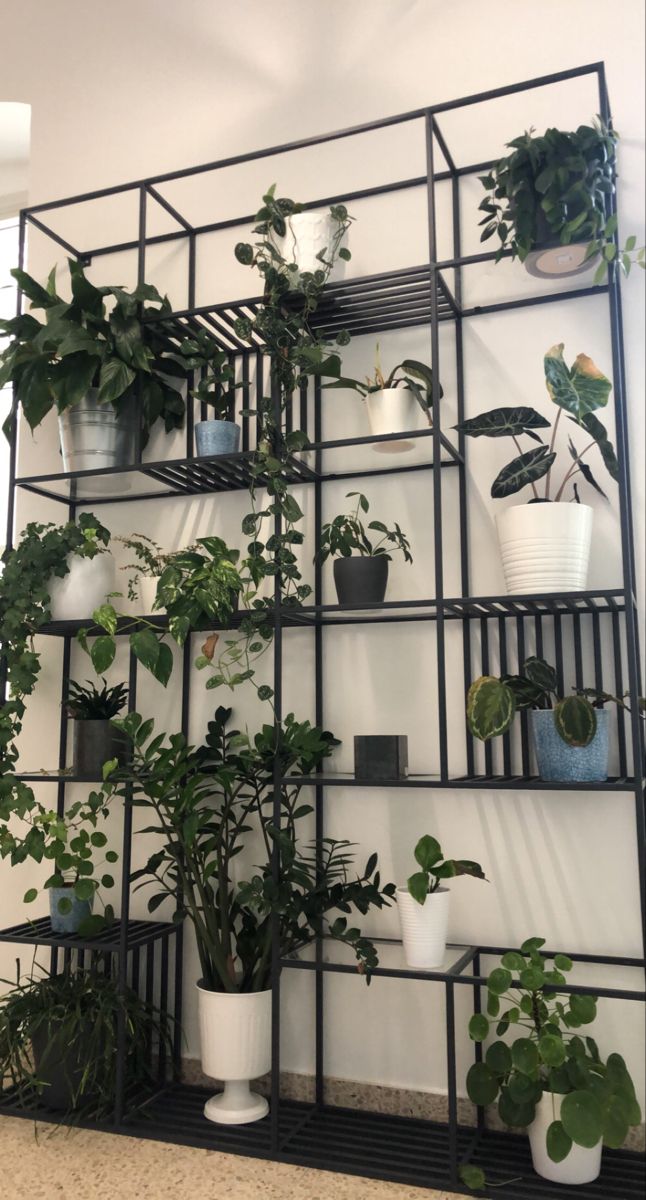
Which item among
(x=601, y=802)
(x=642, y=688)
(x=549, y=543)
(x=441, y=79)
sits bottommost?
(x=601, y=802)

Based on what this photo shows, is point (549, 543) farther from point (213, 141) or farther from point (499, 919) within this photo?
point (213, 141)

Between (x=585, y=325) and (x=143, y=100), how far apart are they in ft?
5.67

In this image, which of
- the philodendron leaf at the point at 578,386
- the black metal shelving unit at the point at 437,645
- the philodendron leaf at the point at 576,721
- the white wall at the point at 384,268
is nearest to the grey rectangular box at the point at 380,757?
the black metal shelving unit at the point at 437,645

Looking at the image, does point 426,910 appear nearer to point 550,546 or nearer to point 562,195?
point 550,546

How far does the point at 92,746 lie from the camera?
2.61 m

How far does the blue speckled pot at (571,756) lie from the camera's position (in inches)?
81.6

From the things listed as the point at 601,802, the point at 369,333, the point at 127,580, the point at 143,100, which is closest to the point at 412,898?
the point at 601,802

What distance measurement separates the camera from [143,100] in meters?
3.10

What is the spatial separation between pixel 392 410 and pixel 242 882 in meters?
1.26

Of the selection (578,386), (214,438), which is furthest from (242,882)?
(578,386)

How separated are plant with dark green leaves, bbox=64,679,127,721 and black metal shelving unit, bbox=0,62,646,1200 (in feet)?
0.49

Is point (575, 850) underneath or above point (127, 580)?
underneath

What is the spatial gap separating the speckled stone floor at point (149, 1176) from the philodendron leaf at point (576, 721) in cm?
101

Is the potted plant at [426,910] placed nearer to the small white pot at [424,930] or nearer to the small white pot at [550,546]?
the small white pot at [424,930]
